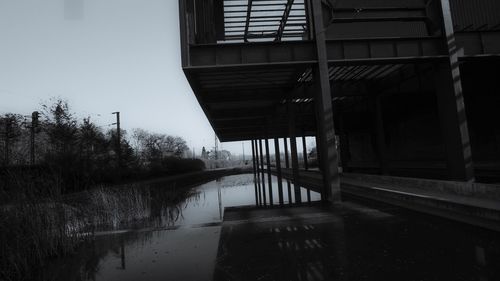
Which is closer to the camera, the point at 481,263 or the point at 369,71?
the point at 481,263

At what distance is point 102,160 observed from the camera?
27.9 m

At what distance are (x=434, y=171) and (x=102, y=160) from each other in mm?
26724

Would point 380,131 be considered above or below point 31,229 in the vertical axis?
above

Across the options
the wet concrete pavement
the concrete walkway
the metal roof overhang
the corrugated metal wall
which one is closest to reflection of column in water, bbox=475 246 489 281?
the wet concrete pavement

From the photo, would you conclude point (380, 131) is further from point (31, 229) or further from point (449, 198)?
point (31, 229)

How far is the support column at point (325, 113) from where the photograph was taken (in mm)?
13258

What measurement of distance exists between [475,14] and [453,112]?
A: 10301mm

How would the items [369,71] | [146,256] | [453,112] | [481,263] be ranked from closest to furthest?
[481,263]
[146,256]
[453,112]
[369,71]

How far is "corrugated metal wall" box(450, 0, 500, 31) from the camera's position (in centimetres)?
2027

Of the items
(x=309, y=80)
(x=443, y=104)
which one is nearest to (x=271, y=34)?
(x=309, y=80)

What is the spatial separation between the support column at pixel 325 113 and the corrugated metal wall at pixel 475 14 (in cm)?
1207

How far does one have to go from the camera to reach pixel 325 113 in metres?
13.3

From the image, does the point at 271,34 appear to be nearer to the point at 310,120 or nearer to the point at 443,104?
the point at 443,104

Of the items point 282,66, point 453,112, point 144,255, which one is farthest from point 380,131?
point 144,255
